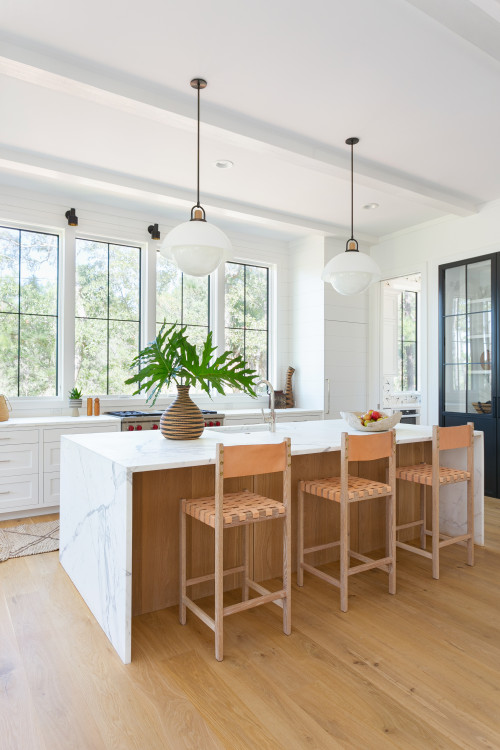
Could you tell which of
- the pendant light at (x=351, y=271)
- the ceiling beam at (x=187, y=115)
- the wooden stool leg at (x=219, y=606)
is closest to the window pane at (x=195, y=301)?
the ceiling beam at (x=187, y=115)

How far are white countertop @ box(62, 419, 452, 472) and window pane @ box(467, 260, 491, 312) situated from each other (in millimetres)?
2115

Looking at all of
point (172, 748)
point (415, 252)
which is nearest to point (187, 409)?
point (172, 748)

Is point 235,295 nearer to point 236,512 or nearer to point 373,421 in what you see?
point 373,421

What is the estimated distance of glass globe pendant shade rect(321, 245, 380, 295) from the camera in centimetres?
328

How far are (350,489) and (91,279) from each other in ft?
11.8

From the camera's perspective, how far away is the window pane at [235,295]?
5.97 meters

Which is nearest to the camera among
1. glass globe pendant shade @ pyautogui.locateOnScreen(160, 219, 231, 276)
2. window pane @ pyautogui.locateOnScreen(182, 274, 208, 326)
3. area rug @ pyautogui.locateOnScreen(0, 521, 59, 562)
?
glass globe pendant shade @ pyautogui.locateOnScreen(160, 219, 231, 276)

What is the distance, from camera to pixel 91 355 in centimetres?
508

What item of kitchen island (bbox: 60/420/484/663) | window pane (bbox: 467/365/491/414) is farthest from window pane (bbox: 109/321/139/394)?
window pane (bbox: 467/365/491/414)

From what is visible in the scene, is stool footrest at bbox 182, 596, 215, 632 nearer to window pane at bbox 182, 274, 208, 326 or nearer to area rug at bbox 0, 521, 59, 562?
area rug at bbox 0, 521, 59, 562

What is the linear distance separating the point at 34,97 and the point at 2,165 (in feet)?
3.34

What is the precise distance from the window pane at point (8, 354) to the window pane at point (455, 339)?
432 cm

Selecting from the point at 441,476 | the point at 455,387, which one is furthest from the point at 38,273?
the point at 455,387

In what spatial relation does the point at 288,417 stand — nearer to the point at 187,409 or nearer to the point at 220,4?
the point at 187,409
